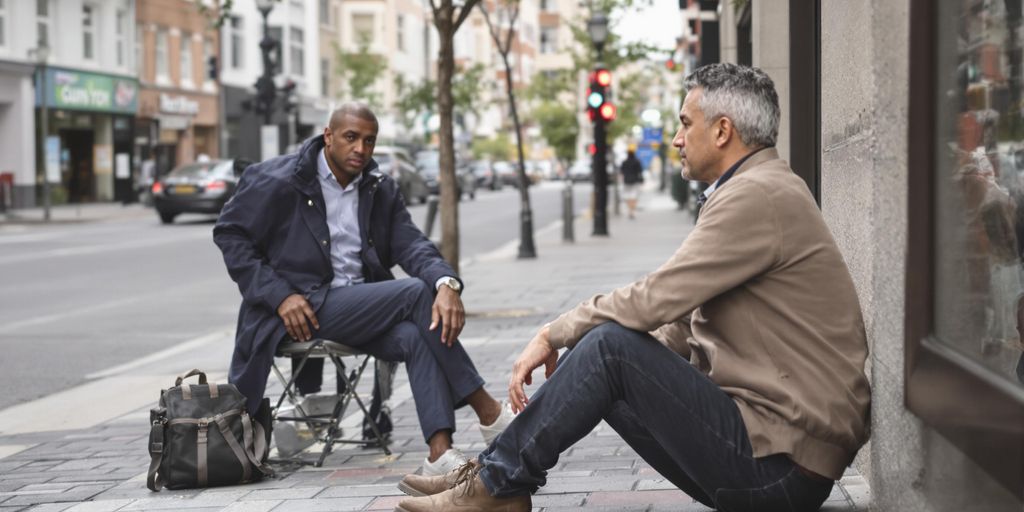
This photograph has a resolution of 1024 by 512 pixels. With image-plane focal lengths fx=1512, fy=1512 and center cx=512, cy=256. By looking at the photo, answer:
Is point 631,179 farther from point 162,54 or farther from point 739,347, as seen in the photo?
point 739,347

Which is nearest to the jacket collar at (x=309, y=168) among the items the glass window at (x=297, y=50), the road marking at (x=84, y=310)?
the road marking at (x=84, y=310)

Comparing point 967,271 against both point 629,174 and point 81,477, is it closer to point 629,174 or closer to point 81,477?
point 81,477

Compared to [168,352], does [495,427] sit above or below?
above

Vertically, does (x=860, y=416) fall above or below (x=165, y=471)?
above

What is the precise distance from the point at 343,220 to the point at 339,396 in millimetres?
764

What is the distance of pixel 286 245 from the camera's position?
611 cm

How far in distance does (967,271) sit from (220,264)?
18.3 meters

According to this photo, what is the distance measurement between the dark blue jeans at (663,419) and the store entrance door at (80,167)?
142 feet

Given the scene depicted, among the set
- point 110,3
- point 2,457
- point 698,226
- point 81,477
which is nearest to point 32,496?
point 81,477

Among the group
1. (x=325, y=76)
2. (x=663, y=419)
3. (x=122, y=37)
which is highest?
(x=122, y=37)

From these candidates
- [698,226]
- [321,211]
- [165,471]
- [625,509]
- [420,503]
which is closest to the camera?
[698,226]

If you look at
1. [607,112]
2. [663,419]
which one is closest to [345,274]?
[663,419]

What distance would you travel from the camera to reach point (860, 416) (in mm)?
3924

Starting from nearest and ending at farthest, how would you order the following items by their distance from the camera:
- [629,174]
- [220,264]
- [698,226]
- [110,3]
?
[698,226]
[220,264]
[629,174]
[110,3]
